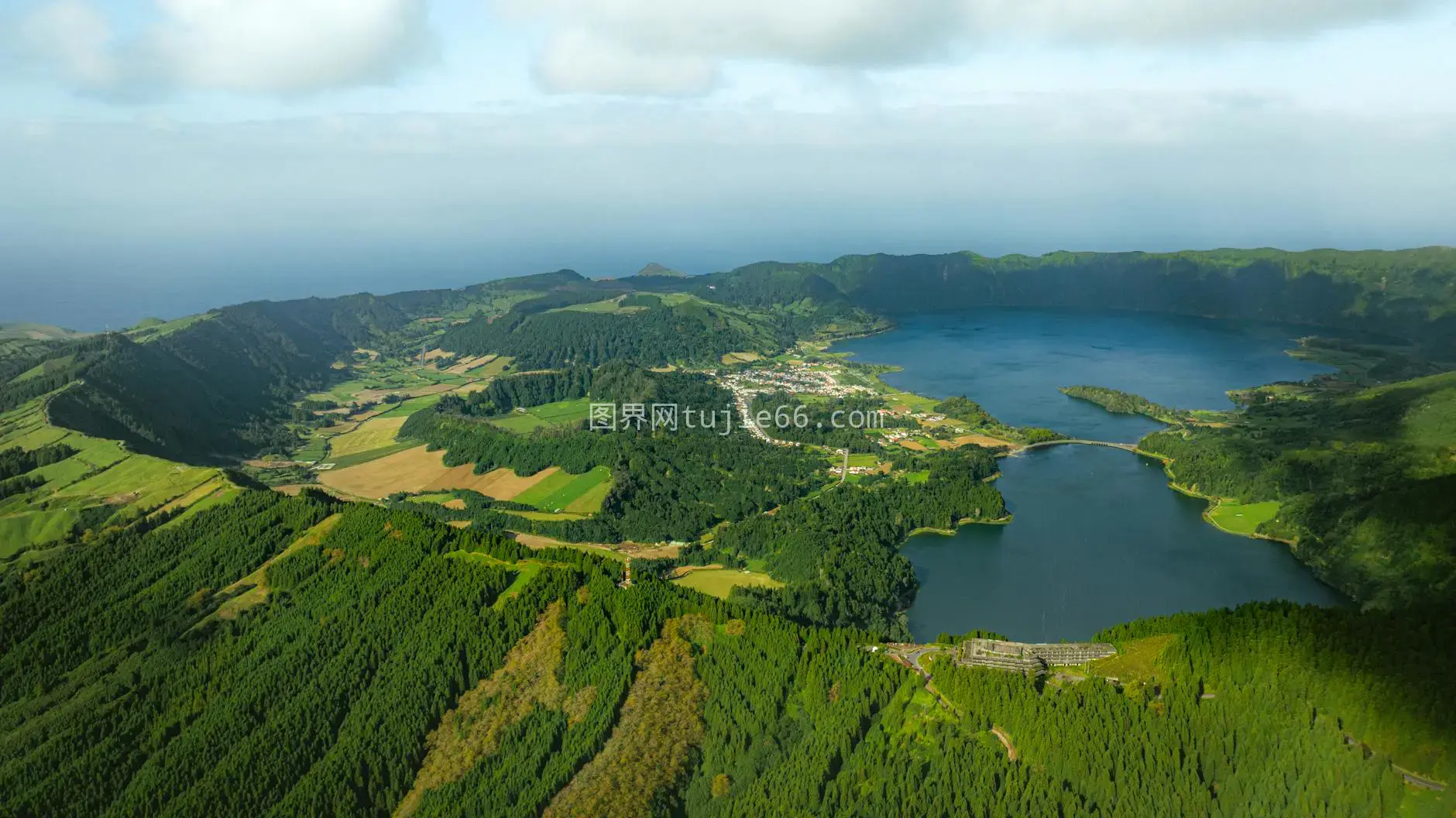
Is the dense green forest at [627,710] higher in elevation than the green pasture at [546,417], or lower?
lower

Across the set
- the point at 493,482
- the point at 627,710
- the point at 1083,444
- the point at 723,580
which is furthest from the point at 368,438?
the point at 1083,444

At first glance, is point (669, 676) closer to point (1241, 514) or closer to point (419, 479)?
point (419, 479)

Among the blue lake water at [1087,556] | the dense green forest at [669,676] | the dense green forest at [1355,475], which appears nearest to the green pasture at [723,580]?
the dense green forest at [669,676]

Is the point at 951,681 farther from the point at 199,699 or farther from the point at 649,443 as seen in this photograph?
the point at 649,443

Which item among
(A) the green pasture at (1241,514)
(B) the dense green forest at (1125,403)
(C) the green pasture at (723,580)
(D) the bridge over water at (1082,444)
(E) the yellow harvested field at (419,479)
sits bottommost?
(C) the green pasture at (723,580)

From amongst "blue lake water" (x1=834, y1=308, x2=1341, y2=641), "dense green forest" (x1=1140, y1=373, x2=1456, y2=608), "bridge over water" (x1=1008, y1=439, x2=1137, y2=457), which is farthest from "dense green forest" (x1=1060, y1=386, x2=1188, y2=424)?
"bridge over water" (x1=1008, y1=439, x2=1137, y2=457)

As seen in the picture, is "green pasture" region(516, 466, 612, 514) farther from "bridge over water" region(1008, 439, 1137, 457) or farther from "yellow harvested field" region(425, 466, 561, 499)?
"bridge over water" region(1008, 439, 1137, 457)

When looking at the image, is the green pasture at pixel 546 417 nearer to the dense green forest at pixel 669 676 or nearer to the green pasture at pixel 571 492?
the green pasture at pixel 571 492
